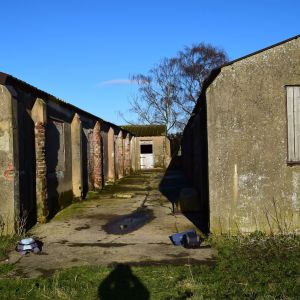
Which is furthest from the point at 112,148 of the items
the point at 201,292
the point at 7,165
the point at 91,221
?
the point at 201,292

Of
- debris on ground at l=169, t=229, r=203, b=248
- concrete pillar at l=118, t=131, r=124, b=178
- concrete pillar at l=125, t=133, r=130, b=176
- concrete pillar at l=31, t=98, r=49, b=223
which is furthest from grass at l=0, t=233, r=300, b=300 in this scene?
concrete pillar at l=125, t=133, r=130, b=176

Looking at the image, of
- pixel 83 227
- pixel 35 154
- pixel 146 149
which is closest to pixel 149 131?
pixel 146 149

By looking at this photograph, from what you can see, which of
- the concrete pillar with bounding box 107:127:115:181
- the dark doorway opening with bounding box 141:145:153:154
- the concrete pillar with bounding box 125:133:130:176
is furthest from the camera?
the dark doorway opening with bounding box 141:145:153:154

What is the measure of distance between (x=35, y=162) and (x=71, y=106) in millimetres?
3954

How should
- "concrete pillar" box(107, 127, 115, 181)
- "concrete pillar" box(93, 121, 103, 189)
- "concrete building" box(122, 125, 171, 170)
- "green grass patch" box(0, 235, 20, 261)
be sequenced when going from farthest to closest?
1. "concrete building" box(122, 125, 171, 170)
2. "concrete pillar" box(107, 127, 115, 181)
3. "concrete pillar" box(93, 121, 103, 189)
4. "green grass patch" box(0, 235, 20, 261)

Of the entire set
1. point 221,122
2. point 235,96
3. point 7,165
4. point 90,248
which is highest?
point 235,96

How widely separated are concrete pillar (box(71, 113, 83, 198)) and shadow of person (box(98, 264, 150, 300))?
8310mm

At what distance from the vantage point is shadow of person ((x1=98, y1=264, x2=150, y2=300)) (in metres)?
5.06

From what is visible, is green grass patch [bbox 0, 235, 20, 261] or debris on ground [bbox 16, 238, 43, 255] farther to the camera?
debris on ground [bbox 16, 238, 43, 255]

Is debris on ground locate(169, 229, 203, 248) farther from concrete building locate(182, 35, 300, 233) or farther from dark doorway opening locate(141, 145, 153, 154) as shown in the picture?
dark doorway opening locate(141, 145, 153, 154)

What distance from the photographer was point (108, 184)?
20.4m

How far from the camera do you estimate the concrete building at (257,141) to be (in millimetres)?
7734

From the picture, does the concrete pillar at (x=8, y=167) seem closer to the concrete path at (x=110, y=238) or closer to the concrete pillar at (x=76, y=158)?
the concrete path at (x=110, y=238)

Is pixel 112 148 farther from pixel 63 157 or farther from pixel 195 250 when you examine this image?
pixel 195 250
